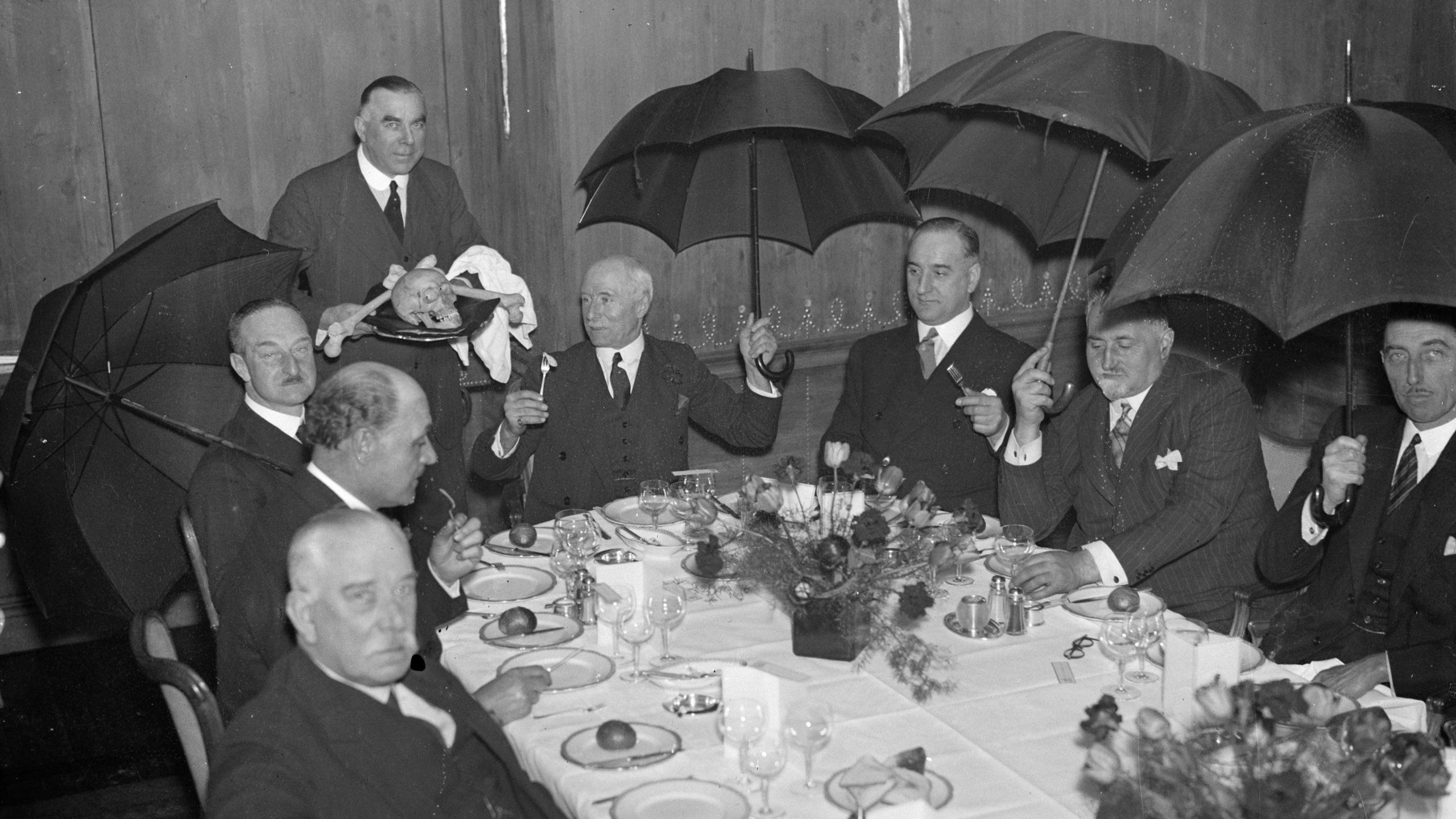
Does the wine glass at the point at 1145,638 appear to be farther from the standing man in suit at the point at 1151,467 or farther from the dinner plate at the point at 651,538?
the dinner plate at the point at 651,538

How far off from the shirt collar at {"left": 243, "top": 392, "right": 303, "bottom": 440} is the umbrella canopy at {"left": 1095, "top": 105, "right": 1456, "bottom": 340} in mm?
2209

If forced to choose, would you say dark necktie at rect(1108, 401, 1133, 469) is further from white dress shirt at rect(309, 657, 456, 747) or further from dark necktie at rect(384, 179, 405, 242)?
dark necktie at rect(384, 179, 405, 242)

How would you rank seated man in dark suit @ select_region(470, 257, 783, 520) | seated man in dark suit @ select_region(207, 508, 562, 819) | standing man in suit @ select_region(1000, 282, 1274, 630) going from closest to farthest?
1. seated man in dark suit @ select_region(207, 508, 562, 819)
2. standing man in suit @ select_region(1000, 282, 1274, 630)
3. seated man in dark suit @ select_region(470, 257, 783, 520)

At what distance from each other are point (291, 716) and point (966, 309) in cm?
312

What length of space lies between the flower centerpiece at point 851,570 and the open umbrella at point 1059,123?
1237 mm

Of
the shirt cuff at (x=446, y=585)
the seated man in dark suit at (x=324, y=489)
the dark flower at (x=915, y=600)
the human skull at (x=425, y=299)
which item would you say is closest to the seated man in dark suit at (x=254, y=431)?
the seated man in dark suit at (x=324, y=489)

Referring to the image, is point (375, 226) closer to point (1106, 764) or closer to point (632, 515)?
point (632, 515)

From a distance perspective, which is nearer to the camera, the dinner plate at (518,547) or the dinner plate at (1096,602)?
the dinner plate at (1096,602)

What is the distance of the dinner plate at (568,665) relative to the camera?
304cm

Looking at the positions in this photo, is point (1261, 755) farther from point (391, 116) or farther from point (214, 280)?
point (391, 116)

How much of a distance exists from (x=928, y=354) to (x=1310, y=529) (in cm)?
155

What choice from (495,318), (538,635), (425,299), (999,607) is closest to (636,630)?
(538,635)

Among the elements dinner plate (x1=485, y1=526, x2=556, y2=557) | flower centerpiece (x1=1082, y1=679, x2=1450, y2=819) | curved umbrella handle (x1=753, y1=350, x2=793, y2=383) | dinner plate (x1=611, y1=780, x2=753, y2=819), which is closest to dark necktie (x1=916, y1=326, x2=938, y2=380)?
curved umbrella handle (x1=753, y1=350, x2=793, y2=383)

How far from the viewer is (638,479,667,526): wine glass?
13.6 ft
